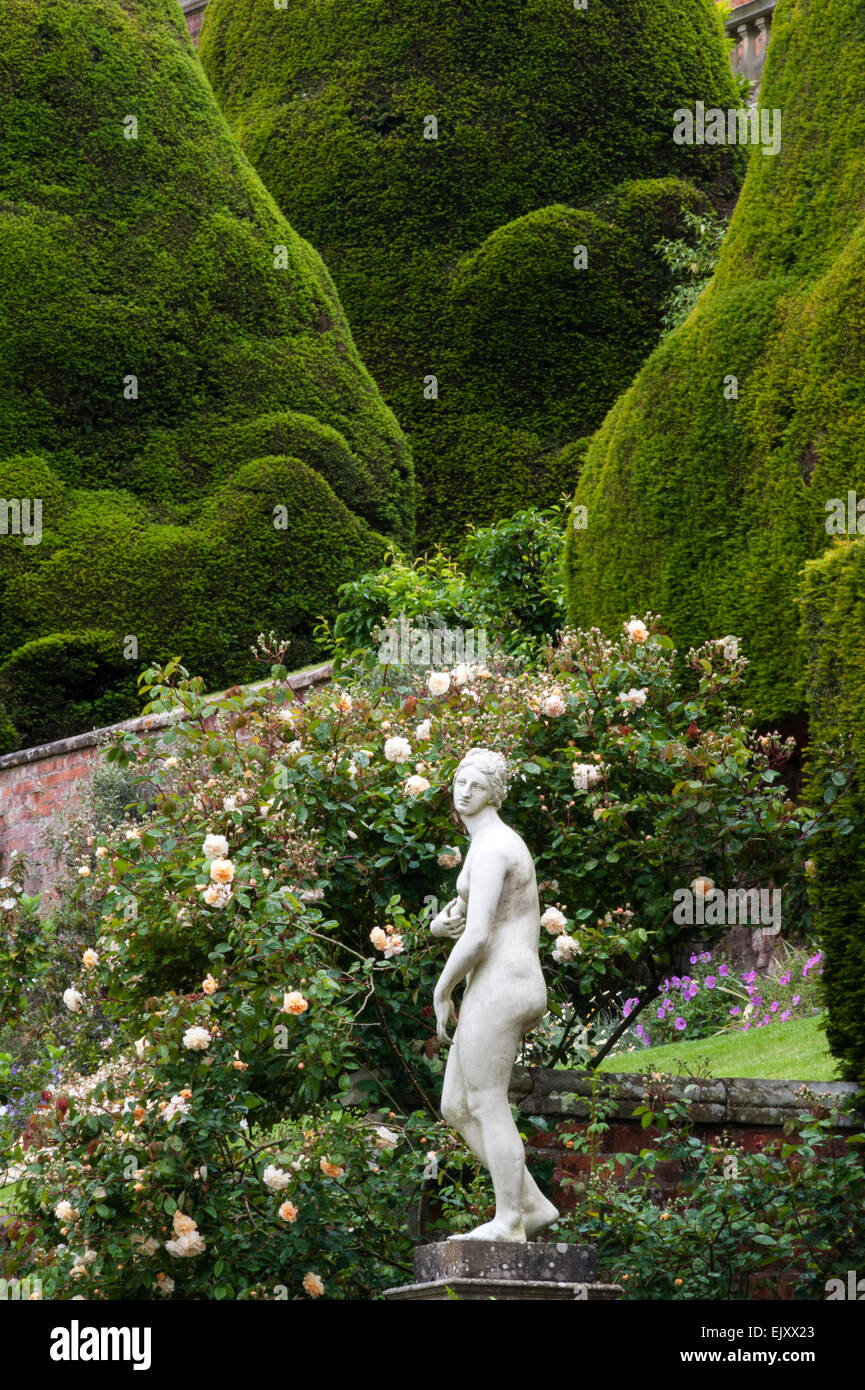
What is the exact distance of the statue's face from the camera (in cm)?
539

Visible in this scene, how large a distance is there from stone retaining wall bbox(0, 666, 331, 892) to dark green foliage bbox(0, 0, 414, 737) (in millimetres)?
1144

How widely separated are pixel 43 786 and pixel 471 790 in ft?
29.6

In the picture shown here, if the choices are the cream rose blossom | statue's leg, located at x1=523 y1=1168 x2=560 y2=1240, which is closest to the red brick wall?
the cream rose blossom

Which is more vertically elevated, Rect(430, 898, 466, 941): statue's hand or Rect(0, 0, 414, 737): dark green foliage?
Rect(0, 0, 414, 737): dark green foliage

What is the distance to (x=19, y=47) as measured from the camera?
16.0 meters

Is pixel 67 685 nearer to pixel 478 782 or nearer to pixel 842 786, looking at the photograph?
pixel 842 786

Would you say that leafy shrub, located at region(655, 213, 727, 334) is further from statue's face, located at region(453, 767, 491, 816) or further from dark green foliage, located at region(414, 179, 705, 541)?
statue's face, located at region(453, 767, 491, 816)

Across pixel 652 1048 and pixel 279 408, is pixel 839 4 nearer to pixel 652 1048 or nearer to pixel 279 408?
pixel 652 1048

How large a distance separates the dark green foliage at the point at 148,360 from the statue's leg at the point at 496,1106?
965cm

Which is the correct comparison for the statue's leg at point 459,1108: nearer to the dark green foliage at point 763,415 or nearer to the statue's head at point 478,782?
the statue's head at point 478,782

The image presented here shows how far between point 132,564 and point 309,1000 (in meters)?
8.98

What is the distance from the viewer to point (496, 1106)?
516 cm

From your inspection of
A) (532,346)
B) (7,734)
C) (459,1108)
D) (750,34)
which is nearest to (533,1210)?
(459,1108)
